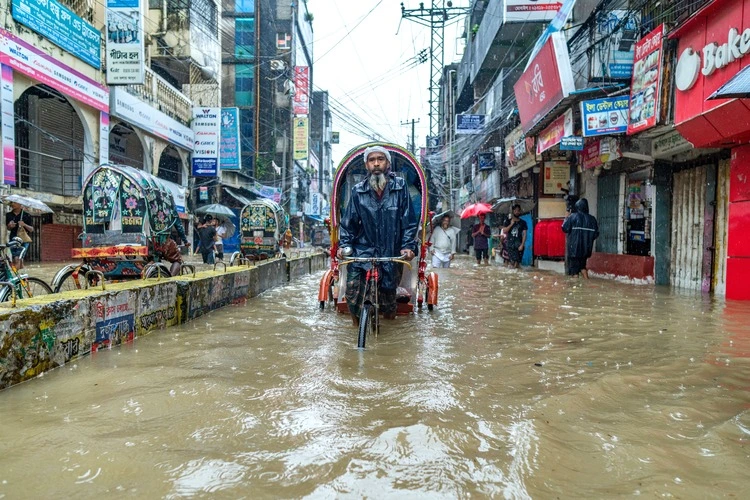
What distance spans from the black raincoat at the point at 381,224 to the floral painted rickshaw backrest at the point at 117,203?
349 cm

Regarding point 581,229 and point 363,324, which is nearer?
point 363,324

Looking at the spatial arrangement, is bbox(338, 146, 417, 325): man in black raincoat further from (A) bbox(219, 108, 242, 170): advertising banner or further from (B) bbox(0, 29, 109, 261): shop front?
(A) bbox(219, 108, 242, 170): advertising banner

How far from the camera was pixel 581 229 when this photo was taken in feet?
35.6

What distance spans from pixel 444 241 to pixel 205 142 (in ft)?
53.5

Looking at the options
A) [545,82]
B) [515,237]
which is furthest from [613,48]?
[515,237]

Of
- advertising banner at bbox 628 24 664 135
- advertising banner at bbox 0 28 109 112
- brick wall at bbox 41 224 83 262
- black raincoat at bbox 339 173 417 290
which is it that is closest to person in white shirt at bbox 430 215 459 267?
advertising banner at bbox 628 24 664 135

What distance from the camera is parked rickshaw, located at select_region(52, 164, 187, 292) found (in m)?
6.74

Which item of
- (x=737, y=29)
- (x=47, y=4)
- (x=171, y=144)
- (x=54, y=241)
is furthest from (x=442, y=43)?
(x=737, y=29)

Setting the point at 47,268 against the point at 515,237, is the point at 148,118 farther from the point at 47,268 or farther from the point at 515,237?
the point at 515,237

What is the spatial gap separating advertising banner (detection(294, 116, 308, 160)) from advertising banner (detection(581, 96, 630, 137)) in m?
31.0

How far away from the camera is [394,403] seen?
290 cm

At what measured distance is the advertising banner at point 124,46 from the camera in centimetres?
1577

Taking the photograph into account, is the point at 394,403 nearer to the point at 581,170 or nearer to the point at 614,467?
the point at 614,467

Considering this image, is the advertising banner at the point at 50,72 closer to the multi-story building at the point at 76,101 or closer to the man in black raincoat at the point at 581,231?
the multi-story building at the point at 76,101
